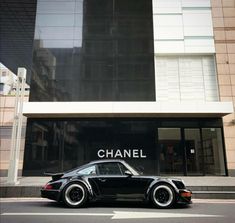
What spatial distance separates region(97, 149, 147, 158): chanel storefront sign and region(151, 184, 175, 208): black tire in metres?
7.48

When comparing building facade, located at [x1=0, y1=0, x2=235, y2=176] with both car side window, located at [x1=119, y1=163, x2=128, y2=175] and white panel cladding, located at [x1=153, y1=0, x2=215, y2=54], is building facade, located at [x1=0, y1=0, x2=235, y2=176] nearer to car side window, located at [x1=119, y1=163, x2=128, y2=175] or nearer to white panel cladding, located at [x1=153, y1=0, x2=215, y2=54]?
white panel cladding, located at [x1=153, y1=0, x2=215, y2=54]

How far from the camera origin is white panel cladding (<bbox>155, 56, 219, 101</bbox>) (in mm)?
15492

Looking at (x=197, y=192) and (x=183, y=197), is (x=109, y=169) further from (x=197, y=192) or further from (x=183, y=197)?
(x=197, y=192)

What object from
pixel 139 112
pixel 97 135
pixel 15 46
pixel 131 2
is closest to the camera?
pixel 139 112

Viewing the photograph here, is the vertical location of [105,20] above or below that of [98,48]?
above

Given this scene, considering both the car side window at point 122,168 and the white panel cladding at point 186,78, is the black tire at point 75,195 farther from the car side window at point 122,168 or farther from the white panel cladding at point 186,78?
the white panel cladding at point 186,78

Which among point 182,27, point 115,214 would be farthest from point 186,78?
point 115,214

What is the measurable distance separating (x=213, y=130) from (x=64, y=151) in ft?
29.0

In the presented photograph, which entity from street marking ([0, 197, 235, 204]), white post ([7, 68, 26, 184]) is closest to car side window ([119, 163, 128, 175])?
street marking ([0, 197, 235, 204])

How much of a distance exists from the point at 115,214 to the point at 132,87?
10.1 m

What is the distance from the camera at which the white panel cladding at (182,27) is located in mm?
15984

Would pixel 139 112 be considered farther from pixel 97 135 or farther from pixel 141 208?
pixel 141 208

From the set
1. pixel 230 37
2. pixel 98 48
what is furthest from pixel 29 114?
pixel 230 37

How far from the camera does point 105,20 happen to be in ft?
53.9
